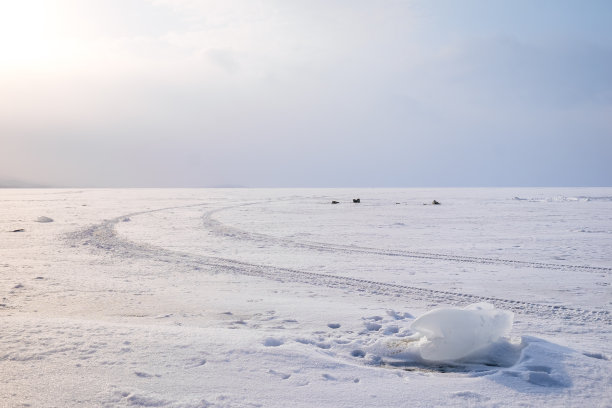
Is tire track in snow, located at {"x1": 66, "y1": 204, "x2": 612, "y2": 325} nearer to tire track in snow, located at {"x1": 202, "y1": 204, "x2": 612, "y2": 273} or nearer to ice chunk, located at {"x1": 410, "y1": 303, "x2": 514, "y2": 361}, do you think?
ice chunk, located at {"x1": 410, "y1": 303, "x2": 514, "y2": 361}

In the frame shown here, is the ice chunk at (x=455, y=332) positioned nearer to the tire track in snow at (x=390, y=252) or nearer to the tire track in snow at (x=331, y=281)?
the tire track in snow at (x=331, y=281)

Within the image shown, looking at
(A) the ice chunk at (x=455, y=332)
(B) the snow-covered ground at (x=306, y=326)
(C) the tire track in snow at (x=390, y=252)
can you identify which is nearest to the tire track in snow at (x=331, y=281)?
(B) the snow-covered ground at (x=306, y=326)

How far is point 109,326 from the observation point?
15.6 feet

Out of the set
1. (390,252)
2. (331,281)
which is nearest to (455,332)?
(331,281)

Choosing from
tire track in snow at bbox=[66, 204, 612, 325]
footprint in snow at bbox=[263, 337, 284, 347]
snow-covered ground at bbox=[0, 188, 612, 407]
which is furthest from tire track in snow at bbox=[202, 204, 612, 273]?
footprint in snow at bbox=[263, 337, 284, 347]

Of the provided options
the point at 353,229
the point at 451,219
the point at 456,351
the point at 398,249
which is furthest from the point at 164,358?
the point at 451,219

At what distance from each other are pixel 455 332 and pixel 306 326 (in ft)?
5.94

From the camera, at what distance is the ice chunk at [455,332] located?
426cm

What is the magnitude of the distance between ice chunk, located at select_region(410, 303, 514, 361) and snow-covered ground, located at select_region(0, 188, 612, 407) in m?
0.01

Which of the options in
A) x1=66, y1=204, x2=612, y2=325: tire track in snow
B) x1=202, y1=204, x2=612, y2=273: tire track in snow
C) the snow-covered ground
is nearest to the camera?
the snow-covered ground

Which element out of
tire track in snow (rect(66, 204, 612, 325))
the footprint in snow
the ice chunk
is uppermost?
the ice chunk

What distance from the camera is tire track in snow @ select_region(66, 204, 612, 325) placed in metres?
5.99

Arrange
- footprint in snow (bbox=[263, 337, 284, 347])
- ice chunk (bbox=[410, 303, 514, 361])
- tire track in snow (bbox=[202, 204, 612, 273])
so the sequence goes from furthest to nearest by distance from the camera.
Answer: tire track in snow (bbox=[202, 204, 612, 273])
footprint in snow (bbox=[263, 337, 284, 347])
ice chunk (bbox=[410, 303, 514, 361])

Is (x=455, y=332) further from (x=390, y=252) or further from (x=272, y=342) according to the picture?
(x=390, y=252)
